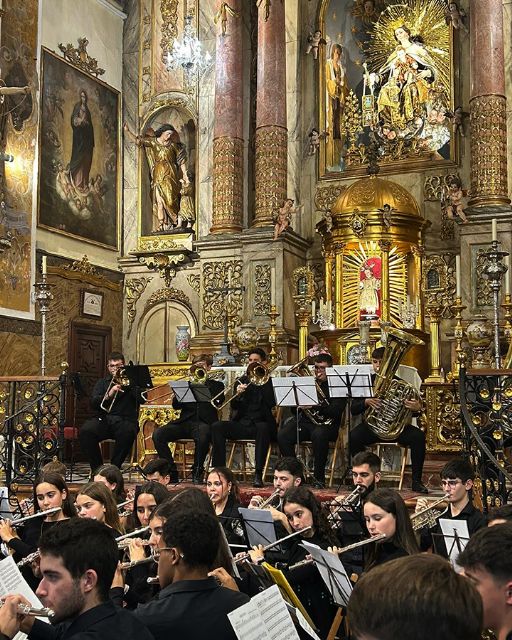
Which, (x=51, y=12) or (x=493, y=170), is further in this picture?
(x=51, y=12)

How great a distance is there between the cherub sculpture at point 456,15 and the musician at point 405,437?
755cm

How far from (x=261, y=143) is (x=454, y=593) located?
525 inches

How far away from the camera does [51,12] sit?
14625 mm

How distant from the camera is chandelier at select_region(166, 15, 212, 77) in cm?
1556

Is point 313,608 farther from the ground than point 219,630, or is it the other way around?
point 219,630

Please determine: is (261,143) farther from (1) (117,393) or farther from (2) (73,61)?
(1) (117,393)

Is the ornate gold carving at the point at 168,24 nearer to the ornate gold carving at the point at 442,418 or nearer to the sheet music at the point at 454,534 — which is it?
the ornate gold carving at the point at 442,418

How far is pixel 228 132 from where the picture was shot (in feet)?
48.5

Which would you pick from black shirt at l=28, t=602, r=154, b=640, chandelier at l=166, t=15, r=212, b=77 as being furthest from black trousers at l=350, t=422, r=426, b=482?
chandelier at l=166, t=15, r=212, b=77

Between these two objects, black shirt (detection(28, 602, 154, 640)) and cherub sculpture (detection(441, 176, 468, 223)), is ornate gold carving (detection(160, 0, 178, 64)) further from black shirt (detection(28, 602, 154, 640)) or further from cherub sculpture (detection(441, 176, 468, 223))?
black shirt (detection(28, 602, 154, 640))

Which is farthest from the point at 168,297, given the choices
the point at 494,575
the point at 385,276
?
the point at 494,575

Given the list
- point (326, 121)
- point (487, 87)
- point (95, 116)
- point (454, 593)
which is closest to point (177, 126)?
point (95, 116)

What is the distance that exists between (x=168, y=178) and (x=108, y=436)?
6.90 m

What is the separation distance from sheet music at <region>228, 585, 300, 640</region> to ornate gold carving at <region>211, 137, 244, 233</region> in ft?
39.8
